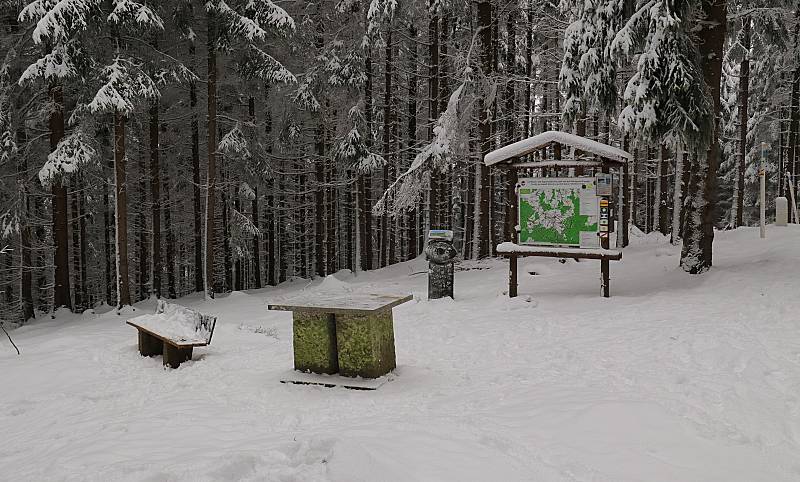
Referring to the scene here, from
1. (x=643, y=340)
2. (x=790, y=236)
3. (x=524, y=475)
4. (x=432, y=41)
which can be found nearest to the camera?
(x=524, y=475)

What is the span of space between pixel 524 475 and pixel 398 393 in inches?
88.1

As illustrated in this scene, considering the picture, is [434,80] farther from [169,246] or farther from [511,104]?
[169,246]

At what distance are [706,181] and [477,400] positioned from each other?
7.70 m

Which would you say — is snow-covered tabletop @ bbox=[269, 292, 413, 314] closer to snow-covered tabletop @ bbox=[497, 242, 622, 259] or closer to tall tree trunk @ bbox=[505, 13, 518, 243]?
snow-covered tabletop @ bbox=[497, 242, 622, 259]

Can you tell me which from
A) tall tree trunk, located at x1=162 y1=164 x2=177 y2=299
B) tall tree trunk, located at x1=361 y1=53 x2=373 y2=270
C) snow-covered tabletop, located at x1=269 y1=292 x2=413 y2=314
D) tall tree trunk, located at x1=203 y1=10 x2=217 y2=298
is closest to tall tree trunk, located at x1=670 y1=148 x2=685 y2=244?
tall tree trunk, located at x1=361 y1=53 x2=373 y2=270

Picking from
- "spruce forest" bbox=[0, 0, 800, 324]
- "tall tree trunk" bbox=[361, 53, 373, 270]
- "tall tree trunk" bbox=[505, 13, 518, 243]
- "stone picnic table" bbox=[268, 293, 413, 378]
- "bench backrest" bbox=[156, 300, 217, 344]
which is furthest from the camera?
"tall tree trunk" bbox=[361, 53, 373, 270]

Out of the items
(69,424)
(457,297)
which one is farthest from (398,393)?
(457,297)

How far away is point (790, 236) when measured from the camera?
13492 mm

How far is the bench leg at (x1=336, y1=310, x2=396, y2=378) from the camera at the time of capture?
6.10 metres

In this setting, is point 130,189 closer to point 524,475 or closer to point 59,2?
point 59,2

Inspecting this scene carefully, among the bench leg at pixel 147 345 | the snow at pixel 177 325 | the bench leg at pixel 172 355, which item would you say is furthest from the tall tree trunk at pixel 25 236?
the bench leg at pixel 172 355

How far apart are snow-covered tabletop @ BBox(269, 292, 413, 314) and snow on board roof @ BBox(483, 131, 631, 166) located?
5248 mm

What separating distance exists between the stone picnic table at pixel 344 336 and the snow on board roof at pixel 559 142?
208 inches

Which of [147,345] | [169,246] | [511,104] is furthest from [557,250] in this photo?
[169,246]
